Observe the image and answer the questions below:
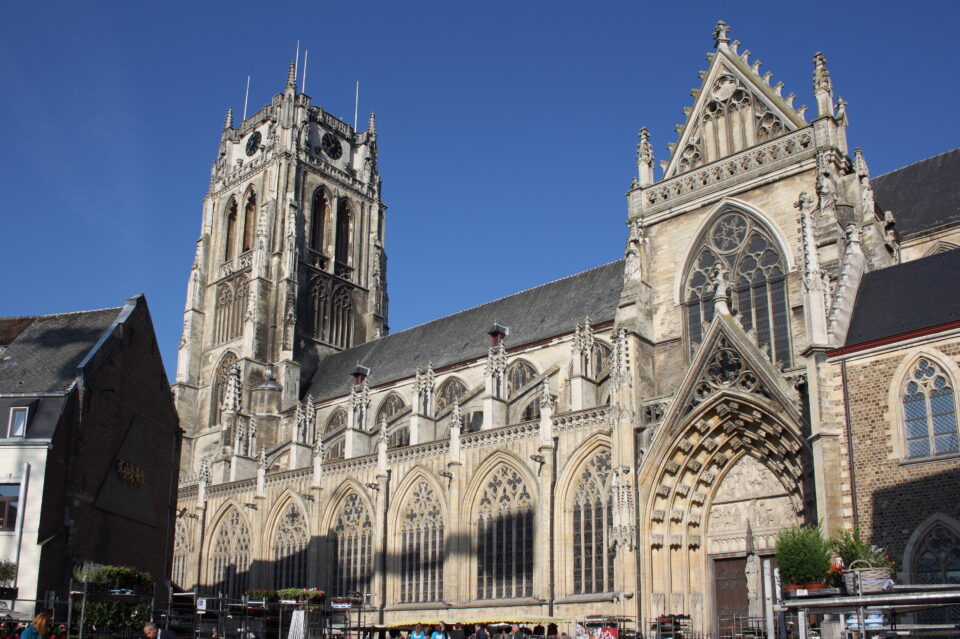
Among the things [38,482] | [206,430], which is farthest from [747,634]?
[206,430]

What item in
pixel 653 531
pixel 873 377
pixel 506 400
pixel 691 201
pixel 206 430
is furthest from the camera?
pixel 206 430

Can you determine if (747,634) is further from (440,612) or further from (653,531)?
(440,612)

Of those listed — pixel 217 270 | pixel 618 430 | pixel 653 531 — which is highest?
pixel 217 270

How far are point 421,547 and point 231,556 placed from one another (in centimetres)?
1006

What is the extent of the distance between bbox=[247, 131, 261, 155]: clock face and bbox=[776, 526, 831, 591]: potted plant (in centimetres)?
4459

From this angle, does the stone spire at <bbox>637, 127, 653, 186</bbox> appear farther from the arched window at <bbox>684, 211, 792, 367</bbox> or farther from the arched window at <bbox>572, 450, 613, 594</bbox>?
the arched window at <bbox>572, 450, 613, 594</bbox>

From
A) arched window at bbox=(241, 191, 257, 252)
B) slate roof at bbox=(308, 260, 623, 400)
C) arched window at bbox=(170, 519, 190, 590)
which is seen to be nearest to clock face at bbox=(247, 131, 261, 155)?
arched window at bbox=(241, 191, 257, 252)

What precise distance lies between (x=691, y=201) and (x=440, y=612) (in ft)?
44.3

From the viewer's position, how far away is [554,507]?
25562 millimetres

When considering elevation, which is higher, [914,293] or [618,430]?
[914,293]

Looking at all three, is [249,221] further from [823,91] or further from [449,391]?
[823,91]

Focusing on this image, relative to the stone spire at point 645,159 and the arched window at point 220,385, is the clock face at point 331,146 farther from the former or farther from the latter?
the stone spire at point 645,159

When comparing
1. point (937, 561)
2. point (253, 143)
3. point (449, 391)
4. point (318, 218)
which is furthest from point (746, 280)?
point (253, 143)

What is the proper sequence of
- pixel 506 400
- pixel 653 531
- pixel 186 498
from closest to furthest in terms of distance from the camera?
pixel 653 531 < pixel 506 400 < pixel 186 498
